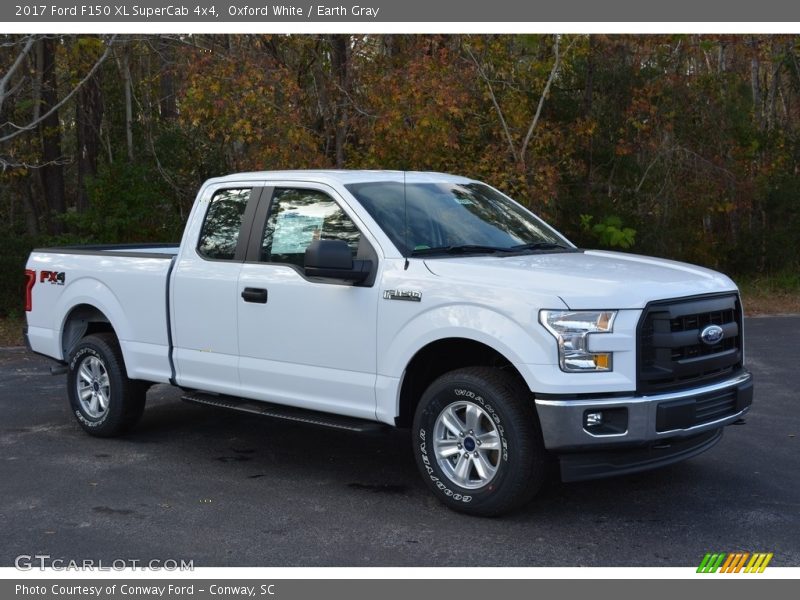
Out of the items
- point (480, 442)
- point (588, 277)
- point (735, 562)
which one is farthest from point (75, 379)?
point (735, 562)

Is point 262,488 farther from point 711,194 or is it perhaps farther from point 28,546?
point 711,194

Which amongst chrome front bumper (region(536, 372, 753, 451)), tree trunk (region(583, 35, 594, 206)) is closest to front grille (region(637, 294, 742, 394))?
chrome front bumper (region(536, 372, 753, 451))

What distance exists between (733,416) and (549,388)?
1.40 m

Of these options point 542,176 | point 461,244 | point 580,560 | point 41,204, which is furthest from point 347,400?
point 41,204

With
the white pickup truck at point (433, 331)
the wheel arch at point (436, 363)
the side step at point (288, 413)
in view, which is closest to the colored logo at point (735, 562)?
the white pickup truck at point (433, 331)

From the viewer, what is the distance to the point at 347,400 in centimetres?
665

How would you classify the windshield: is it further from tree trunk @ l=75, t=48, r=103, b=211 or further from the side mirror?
tree trunk @ l=75, t=48, r=103, b=211

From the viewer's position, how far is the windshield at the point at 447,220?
6.73 meters

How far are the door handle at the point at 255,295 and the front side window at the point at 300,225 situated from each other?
25 cm

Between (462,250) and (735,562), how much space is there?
253 centimetres

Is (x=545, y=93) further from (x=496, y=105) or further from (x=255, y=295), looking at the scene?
(x=255, y=295)

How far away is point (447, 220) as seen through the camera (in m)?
6.99

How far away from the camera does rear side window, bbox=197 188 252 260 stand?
7.50m

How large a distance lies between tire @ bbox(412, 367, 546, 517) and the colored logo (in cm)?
105
